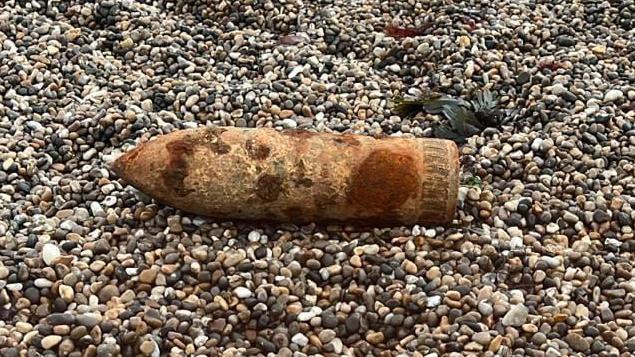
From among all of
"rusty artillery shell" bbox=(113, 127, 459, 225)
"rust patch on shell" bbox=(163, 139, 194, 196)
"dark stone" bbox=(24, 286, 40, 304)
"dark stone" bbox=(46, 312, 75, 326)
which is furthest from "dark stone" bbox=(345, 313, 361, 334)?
"dark stone" bbox=(24, 286, 40, 304)

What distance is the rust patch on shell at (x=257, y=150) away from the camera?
182 inches

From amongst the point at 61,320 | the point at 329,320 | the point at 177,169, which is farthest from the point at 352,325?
the point at 61,320

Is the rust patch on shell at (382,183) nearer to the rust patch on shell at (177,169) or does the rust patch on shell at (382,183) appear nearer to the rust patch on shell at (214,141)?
the rust patch on shell at (214,141)

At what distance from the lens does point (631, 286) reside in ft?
14.7

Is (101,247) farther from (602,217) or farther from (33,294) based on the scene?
(602,217)

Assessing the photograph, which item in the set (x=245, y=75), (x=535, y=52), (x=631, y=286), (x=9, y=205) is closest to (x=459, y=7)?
(x=535, y=52)

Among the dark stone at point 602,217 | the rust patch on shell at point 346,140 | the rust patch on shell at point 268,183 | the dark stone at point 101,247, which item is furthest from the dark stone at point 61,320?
the dark stone at point 602,217

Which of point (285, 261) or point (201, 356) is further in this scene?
point (285, 261)

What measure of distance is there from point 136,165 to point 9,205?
2.70ft

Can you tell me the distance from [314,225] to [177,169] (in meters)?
0.75

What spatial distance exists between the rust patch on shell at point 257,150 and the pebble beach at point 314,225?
38 centimetres

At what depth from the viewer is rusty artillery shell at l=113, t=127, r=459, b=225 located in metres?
4.59

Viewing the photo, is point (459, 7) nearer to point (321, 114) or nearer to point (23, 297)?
point (321, 114)

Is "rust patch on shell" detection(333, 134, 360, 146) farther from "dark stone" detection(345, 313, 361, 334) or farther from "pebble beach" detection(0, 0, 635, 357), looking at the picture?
"dark stone" detection(345, 313, 361, 334)
